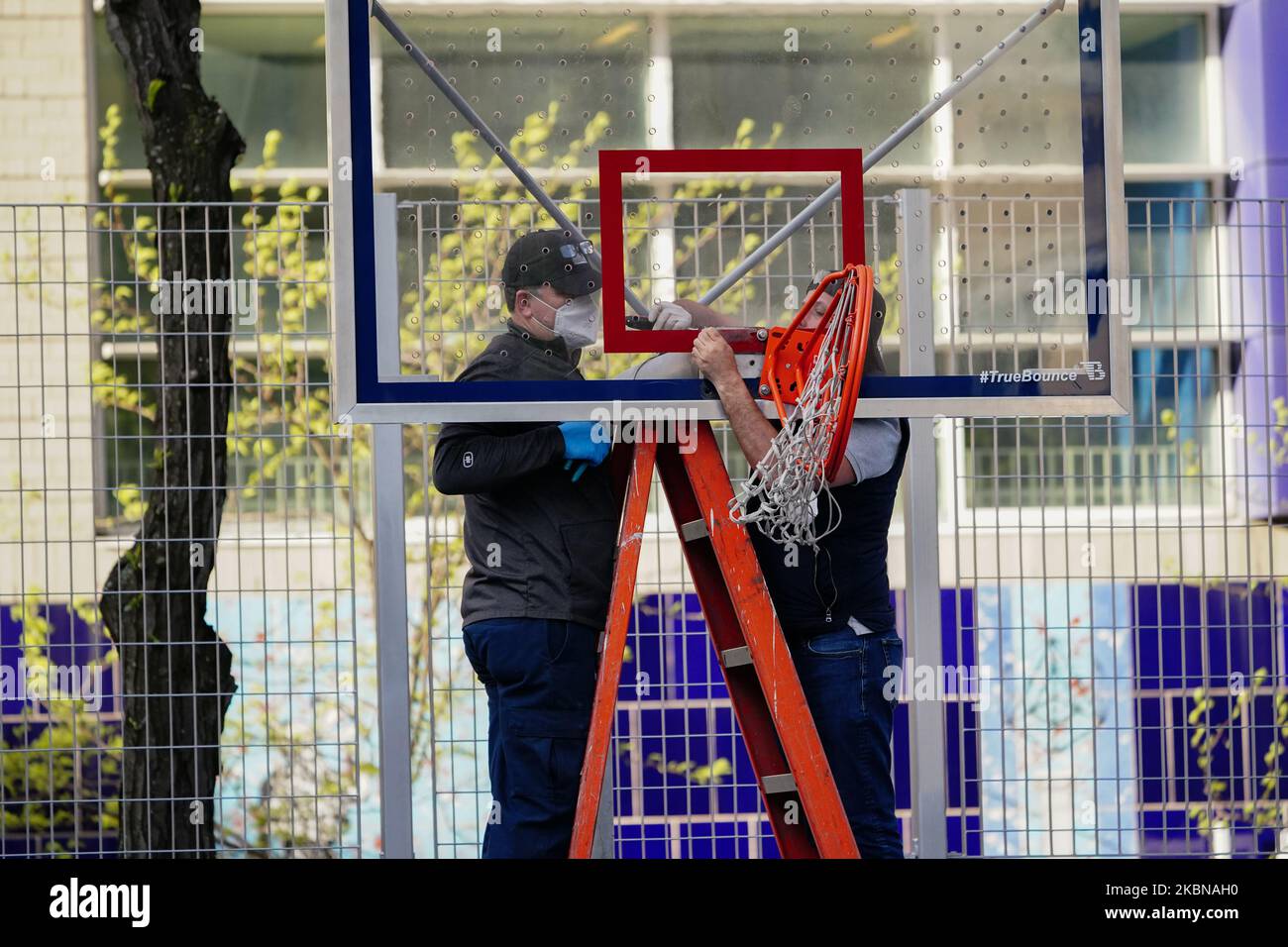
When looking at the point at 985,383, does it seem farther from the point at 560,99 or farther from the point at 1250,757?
the point at 1250,757

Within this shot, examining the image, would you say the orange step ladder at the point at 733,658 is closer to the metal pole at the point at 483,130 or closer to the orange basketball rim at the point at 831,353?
the orange basketball rim at the point at 831,353

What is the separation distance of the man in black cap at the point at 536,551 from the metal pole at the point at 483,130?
56mm

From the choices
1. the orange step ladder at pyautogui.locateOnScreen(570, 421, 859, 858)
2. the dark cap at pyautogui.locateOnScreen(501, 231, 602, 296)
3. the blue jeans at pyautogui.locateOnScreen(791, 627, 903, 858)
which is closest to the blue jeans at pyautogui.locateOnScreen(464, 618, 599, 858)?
the orange step ladder at pyautogui.locateOnScreen(570, 421, 859, 858)

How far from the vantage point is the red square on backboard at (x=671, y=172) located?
12.3ft

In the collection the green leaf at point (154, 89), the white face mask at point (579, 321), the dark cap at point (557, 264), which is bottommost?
the white face mask at point (579, 321)

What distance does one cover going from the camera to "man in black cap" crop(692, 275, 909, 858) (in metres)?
3.79

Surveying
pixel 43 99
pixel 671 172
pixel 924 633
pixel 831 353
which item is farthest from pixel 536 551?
pixel 43 99

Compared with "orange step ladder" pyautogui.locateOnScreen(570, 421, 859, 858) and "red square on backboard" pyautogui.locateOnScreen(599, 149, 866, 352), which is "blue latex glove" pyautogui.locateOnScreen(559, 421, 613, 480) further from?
"red square on backboard" pyautogui.locateOnScreen(599, 149, 866, 352)

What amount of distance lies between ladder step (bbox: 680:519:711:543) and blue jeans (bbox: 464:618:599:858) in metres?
0.36

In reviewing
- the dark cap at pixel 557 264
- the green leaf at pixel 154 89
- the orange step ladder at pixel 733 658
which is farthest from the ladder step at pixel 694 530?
the green leaf at pixel 154 89

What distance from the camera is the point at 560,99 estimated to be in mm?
3729

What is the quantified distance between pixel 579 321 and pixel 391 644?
1.06 m

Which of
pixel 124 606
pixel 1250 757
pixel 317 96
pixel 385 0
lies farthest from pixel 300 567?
pixel 1250 757

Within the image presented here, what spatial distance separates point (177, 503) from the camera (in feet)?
15.9
